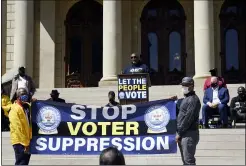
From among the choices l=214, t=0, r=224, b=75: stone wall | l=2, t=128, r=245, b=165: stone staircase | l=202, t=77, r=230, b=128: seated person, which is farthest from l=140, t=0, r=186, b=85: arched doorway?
l=2, t=128, r=245, b=165: stone staircase

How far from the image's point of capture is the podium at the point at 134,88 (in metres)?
12.9

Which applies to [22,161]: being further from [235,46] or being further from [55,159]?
[235,46]

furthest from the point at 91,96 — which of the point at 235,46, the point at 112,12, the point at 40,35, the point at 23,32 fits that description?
the point at 235,46

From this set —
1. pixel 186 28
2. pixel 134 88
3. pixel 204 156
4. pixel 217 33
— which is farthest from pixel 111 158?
pixel 186 28

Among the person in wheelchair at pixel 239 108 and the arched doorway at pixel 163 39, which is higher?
the arched doorway at pixel 163 39

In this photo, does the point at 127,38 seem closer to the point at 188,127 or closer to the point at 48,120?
the point at 48,120

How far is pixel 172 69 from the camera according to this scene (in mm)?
24156

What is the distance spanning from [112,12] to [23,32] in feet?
13.8

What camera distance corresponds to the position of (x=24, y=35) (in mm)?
22078

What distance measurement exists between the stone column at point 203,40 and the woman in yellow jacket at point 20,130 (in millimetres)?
11795

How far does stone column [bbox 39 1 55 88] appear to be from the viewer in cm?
2398

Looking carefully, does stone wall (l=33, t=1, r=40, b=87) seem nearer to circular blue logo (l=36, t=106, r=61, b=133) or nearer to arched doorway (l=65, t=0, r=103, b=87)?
arched doorway (l=65, t=0, r=103, b=87)

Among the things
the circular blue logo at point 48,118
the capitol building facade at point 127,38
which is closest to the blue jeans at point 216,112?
the circular blue logo at point 48,118

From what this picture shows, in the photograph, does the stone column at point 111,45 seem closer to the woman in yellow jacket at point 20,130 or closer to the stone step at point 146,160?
the stone step at point 146,160
